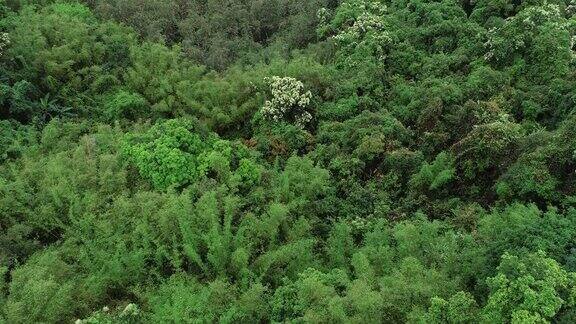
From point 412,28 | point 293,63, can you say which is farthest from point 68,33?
point 412,28

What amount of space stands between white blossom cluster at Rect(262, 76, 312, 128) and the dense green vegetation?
0.07 metres

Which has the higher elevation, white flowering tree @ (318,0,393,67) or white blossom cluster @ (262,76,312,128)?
white flowering tree @ (318,0,393,67)

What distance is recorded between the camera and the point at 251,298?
977 cm

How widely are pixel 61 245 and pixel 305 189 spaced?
6007mm

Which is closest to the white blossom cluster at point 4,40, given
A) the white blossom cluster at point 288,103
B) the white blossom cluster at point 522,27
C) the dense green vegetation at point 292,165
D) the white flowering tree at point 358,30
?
the dense green vegetation at point 292,165

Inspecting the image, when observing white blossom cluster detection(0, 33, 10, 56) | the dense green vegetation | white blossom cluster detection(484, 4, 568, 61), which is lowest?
the dense green vegetation

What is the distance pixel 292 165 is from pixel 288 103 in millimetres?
2757

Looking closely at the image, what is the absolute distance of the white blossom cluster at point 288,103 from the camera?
15.6 m

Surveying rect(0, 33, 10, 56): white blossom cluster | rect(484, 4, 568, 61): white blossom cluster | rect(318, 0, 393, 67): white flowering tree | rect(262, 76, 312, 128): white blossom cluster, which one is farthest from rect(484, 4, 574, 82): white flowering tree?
rect(0, 33, 10, 56): white blossom cluster

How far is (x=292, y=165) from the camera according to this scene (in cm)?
1369

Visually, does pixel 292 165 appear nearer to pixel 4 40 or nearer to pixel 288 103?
pixel 288 103

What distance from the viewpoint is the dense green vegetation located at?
9.48m

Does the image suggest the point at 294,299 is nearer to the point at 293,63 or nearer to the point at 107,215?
the point at 107,215

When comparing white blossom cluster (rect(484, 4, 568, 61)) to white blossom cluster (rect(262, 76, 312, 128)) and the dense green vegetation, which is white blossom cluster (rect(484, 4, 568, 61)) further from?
white blossom cluster (rect(262, 76, 312, 128))
